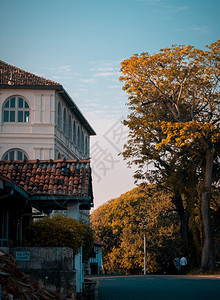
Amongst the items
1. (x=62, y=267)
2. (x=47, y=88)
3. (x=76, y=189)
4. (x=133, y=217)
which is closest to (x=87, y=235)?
(x=76, y=189)

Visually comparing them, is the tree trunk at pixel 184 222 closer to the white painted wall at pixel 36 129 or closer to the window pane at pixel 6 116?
the white painted wall at pixel 36 129

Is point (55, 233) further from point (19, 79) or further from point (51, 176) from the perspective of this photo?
point (19, 79)

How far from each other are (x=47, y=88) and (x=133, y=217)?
1142 inches

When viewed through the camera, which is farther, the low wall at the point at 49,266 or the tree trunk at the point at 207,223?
the tree trunk at the point at 207,223

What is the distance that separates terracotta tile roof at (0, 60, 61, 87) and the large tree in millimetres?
6720

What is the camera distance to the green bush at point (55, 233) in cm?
1510

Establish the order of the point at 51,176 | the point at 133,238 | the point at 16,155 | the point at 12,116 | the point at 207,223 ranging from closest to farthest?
the point at 51,176, the point at 207,223, the point at 16,155, the point at 12,116, the point at 133,238

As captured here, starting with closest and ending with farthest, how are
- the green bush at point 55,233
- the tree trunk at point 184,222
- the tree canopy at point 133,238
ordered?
the green bush at point 55,233
the tree trunk at point 184,222
the tree canopy at point 133,238

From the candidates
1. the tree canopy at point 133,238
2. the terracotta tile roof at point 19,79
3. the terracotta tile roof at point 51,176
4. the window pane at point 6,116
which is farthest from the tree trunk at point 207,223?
the tree canopy at point 133,238

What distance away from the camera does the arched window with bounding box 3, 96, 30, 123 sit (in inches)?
1516

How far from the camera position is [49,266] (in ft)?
46.1

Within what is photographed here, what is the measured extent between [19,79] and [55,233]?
1013 inches

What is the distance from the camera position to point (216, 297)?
14.3 metres

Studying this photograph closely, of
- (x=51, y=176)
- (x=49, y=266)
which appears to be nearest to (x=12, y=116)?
(x=51, y=176)
